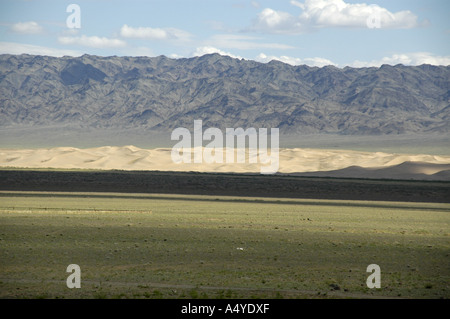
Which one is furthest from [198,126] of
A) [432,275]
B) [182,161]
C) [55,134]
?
[432,275]

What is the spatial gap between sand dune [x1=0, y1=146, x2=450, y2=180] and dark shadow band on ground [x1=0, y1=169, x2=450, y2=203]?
51.5ft

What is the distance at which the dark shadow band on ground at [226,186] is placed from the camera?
2057 inches

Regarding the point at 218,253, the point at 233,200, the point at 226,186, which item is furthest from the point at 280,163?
the point at 218,253

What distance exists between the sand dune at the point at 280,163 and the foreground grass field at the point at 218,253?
43.0 m

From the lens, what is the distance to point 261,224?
28672 millimetres

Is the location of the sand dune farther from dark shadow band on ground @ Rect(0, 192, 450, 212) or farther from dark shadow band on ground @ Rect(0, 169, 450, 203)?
dark shadow band on ground @ Rect(0, 192, 450, 212)

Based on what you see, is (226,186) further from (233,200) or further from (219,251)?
(219,251)

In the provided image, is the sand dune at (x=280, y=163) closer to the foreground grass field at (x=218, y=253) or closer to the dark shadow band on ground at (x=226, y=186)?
the dark shadow band on ground at (x=226, y=186)

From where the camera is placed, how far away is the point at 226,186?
5678 cm

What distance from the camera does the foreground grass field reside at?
15625 mm

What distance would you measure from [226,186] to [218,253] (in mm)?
36225

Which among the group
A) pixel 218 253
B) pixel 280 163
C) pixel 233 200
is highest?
pixel 280 163

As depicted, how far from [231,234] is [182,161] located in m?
66.5
